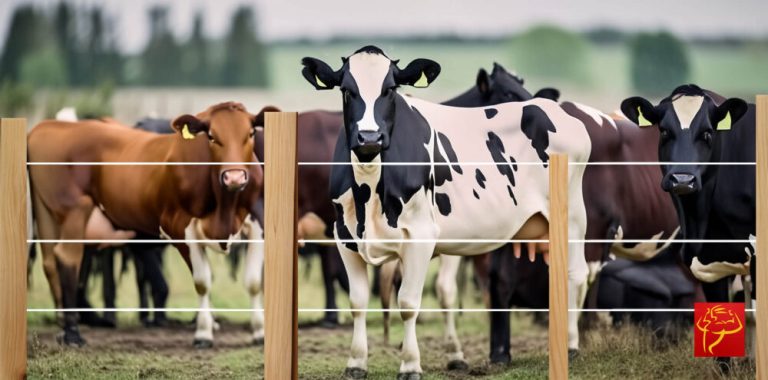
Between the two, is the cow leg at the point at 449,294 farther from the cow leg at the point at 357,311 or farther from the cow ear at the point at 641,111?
the cow ear at the point at 641,111

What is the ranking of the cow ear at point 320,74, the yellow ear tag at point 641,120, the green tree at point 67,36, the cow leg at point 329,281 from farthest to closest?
the green tree at point 67,36
the cow leg at point 329,281
the yellow ear tag at point 641,120
the cow ear at point 320,74

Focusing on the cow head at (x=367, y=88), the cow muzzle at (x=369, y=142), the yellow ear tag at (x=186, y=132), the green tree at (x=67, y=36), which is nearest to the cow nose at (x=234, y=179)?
the yellow ear tag at (x=186, y=132)

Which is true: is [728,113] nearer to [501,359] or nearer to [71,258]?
[501,359]

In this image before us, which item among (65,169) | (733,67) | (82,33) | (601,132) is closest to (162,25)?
(82,33)

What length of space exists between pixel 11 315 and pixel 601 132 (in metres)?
4.64

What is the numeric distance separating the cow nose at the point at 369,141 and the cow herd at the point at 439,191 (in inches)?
0.5

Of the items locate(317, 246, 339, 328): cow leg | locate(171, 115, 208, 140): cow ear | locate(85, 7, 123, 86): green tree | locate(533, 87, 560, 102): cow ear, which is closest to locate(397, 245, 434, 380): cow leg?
locate(171, 115, 208, 140): cow ear

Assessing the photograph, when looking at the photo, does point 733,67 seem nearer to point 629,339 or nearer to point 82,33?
point 82,33

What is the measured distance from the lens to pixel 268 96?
2680cm

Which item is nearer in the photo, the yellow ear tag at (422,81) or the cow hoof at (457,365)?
the yellow ear tag at (422,81)

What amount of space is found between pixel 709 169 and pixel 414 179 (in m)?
1.94

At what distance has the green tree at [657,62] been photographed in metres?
25.8

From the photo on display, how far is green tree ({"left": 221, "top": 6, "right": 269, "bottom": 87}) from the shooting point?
26531 millimetres

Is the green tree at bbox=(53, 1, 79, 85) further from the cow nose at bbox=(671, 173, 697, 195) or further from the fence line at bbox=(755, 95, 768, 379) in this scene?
the fence line at bbox=(755, 95, 768, 379)
